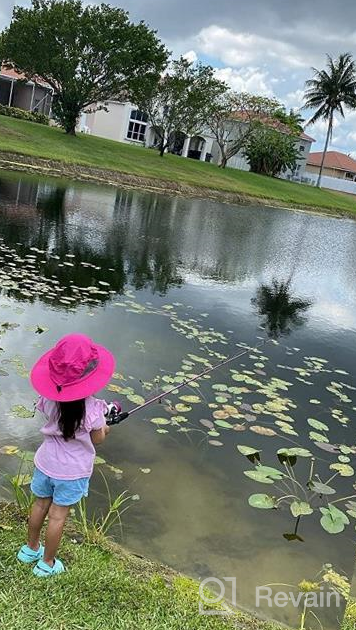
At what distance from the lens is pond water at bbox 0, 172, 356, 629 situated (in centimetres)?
343

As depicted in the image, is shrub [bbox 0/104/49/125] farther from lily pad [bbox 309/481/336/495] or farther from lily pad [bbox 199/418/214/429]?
lily pad [bbox 309/481/336/495]

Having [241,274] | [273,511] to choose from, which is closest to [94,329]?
[273,511]

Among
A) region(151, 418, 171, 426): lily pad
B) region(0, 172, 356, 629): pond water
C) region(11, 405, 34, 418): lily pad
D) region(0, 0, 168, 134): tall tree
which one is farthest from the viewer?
region(0, 0, 168, 134): tall tree

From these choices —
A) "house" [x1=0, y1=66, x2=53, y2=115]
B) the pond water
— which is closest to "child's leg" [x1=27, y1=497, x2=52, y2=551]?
the pond water

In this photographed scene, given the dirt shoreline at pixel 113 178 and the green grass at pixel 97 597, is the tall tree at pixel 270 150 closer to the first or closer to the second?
the dirt shoreline at pixel 113 178

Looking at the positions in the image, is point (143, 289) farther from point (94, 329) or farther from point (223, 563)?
point (223, 563)

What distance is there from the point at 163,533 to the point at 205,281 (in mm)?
7178

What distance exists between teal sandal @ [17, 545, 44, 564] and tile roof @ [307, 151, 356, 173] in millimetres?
72654

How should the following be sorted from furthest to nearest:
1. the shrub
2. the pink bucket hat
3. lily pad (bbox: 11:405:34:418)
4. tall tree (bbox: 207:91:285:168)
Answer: tall tree (bbox: 207:91:285:168) → the shrub → lily pad (bbox: 11:405:34:418) → the pink bucket hat

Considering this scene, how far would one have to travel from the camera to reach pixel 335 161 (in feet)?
240

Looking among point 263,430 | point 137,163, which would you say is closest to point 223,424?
point 263,430

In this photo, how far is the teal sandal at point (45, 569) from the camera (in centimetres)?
246

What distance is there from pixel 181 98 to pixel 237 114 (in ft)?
23.4

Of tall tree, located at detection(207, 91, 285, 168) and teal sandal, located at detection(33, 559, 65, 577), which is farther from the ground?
tall tree, located at detection(207, 91, 285, 168)
